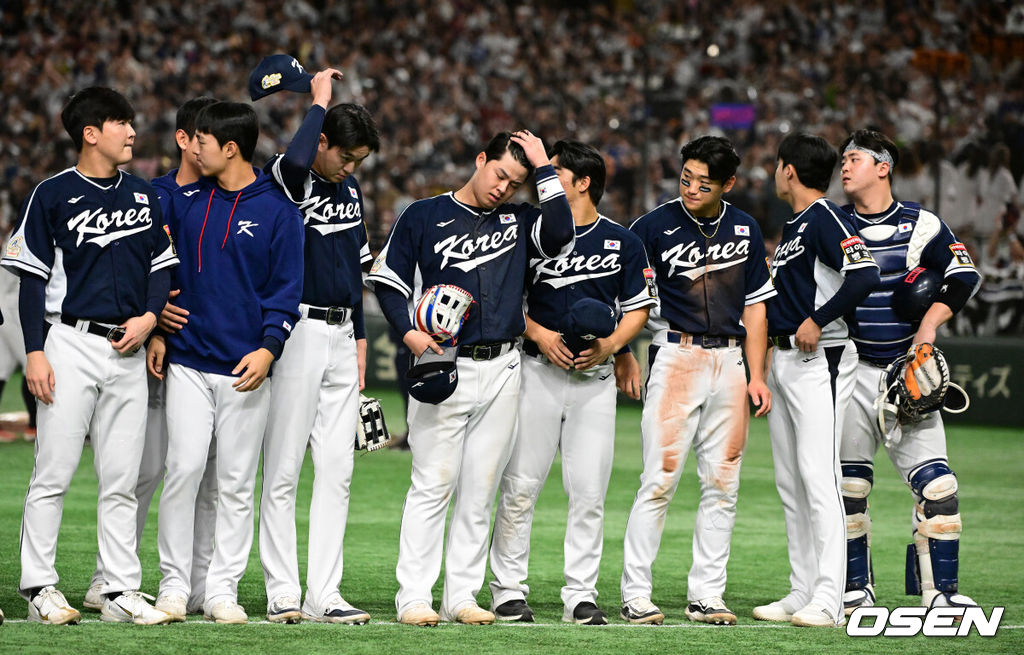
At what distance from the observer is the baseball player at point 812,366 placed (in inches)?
237

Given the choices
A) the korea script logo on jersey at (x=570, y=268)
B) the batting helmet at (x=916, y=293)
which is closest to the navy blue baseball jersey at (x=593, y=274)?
the korea script logo on jersey at (x=570, y=268)

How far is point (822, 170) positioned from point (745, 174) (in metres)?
14.7

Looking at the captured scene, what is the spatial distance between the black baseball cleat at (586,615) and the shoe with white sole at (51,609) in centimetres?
218

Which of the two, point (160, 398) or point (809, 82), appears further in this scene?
point (809, 82)

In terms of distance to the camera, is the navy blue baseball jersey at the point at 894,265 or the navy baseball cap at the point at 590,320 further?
the navy blue baseball jersey at the point at 894,265

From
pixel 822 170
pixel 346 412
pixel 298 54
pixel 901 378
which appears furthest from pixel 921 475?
pixel 298 54

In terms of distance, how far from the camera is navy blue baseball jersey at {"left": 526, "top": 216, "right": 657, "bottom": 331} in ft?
19.9

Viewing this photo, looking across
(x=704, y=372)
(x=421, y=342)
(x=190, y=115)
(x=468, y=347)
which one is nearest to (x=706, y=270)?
(x=704, y=372)

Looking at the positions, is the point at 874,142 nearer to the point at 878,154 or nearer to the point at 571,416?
the point at 878,154

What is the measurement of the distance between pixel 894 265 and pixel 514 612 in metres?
2.54

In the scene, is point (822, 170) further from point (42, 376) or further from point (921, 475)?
point (42, 376)

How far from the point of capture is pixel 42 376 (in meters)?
5.28

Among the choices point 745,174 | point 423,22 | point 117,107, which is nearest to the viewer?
point 117,107

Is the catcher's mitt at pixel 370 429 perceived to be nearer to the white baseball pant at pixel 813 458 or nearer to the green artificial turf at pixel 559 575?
the green artificial turf at pixel 559 575
